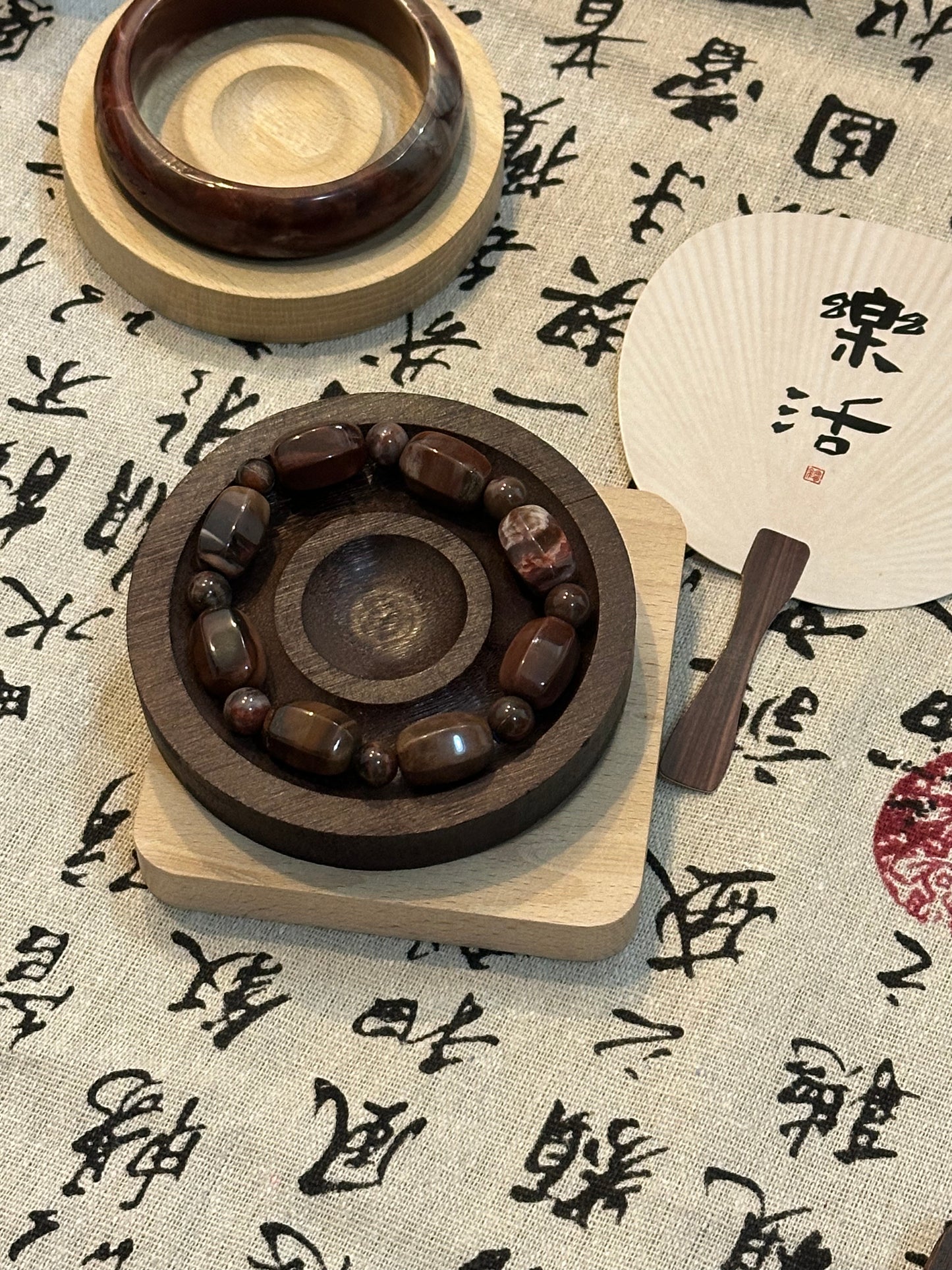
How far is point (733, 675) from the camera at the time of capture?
83 cm

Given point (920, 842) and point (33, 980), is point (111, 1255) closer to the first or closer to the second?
point (33, 980)

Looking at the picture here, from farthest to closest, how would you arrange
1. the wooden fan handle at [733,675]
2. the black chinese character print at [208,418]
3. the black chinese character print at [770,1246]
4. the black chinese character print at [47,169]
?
1. the black chinese character print at [47,169]
2. the black chinese character print at [208,418]
3. the wooden fan handle at [733,675]
4. the black chinese character print at [770,1246]

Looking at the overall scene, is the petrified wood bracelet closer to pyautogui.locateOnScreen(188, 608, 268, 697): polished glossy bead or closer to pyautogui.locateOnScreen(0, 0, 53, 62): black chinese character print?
pyautogui.locateOnScreen(188, 608, 268, 697): polished glossy bead

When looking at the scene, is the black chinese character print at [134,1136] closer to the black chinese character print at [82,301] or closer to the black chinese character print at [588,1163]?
the black chinese character print at [588,1163]

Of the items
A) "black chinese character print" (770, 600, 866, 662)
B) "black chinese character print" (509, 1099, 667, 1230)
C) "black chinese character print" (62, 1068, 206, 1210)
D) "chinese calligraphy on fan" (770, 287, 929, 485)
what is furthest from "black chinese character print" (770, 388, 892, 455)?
"black chinese character print" (62, 1068, 206, 1210)

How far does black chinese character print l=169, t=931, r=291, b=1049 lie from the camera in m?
0.76

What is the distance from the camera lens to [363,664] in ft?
2.54

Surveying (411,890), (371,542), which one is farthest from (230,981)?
(371,542)

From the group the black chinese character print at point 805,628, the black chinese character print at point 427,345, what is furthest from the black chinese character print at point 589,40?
the black chinese character print at point 805,628

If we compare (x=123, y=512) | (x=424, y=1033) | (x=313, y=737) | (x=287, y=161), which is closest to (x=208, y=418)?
(x=123, y=512)

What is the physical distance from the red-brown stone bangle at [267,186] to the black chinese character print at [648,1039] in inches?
19.7

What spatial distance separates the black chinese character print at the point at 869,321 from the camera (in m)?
0.94

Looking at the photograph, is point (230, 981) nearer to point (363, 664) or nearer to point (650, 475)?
point (363, 664)

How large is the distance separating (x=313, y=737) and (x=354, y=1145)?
20 centimetres
